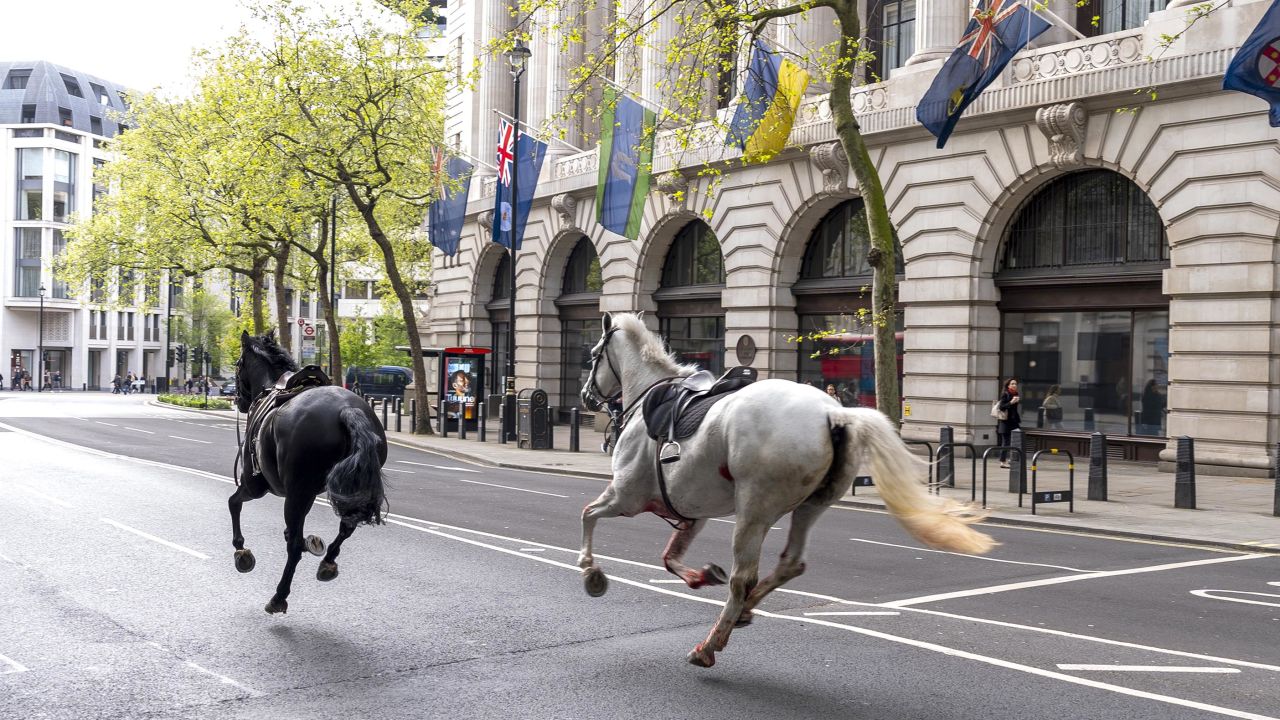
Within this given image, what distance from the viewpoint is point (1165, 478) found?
873 inches

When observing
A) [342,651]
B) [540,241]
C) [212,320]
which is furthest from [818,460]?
[212,320]

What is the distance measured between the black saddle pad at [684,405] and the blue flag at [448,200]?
30608mm

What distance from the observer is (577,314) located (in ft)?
138

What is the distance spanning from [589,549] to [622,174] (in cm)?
2546

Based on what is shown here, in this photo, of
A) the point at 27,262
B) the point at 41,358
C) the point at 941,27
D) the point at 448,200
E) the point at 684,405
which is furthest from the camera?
the point at 27,262

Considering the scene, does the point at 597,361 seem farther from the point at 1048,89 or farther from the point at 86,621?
the point at 1048,89

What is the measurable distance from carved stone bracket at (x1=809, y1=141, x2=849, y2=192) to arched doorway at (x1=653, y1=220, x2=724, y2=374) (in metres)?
5.90

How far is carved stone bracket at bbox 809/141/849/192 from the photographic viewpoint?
28.8 meters

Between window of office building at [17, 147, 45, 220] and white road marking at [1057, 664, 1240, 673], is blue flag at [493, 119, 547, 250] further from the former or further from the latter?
window of office building at [17, 147, 45, 220]

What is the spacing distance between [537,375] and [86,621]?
34.4 metres

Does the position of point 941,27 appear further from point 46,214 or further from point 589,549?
point 46,214

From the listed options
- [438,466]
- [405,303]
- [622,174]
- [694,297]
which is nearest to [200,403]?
[405,303]

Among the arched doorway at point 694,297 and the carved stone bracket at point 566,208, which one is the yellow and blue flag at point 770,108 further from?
the carved stone bracket at point 566,208

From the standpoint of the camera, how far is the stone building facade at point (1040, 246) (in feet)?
71.6
